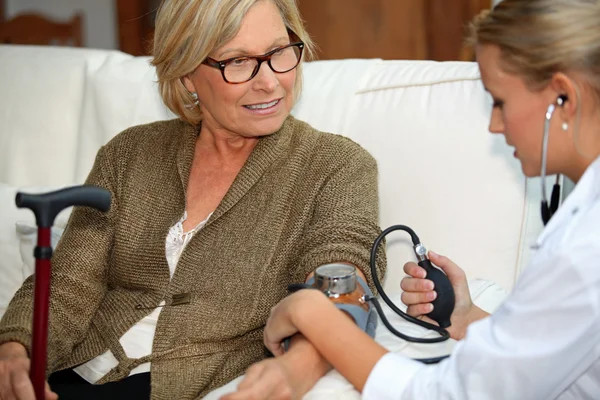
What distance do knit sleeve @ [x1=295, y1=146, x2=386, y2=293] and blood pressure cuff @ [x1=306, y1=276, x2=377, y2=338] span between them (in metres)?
0.06

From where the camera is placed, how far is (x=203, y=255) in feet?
5.20

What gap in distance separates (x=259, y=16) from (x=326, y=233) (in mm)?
450

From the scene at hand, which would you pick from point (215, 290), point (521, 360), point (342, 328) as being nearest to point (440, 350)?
point (342, 328)

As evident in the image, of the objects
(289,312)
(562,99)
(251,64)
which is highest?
(562,99)

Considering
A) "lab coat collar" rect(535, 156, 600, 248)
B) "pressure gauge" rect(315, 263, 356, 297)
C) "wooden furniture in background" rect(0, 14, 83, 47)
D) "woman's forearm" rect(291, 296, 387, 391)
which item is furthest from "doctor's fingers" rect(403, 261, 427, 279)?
"wooden furniture in background" rect(0, 14, 83, 47)

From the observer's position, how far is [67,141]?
2188 millimetres

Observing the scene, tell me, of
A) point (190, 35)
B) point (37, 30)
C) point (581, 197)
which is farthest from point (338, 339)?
point (37, 30)

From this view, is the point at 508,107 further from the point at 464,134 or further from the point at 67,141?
the point at 67,141

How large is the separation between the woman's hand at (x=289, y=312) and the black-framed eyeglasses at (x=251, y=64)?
1.82ft

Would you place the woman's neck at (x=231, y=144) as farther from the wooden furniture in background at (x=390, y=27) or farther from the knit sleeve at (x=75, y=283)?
the wooden furniture in background at (x=390, y=27)

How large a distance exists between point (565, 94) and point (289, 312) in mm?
479

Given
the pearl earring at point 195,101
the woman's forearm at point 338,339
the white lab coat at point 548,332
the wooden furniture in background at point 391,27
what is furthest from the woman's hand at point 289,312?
the wooden furniture in background at point 391,27

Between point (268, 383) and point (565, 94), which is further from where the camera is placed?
point (268, 383)

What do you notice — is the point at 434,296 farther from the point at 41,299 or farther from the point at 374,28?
the point at 374,28
